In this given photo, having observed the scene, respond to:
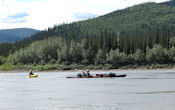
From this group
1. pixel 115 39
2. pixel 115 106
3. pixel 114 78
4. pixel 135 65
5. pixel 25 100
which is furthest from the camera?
pixel 115 39

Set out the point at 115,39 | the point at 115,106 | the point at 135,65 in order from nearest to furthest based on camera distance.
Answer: the point at 115,106, the point at 135,65, the point at 115,39

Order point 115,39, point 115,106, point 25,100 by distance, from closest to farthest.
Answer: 1. point 115,106
2. point 25,100
3. point 115,39

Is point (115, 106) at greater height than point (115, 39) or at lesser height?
lesser

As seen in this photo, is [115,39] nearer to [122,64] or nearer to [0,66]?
[122,64]

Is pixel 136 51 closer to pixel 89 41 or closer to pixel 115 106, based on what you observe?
pixel 89 41

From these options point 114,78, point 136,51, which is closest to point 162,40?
point 136,51

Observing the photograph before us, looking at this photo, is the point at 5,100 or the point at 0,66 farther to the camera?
the point at 0,66

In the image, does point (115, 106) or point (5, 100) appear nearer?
point (115, 106)

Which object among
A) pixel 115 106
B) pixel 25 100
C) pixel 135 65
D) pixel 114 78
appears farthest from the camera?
pixel 135 65

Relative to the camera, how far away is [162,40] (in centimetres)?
16488

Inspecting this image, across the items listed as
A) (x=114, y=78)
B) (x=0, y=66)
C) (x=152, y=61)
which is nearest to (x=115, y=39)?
(x=152, y=61)

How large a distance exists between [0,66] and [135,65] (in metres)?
72.7

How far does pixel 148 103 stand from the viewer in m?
45.8

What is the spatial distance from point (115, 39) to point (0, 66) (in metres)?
61.3
